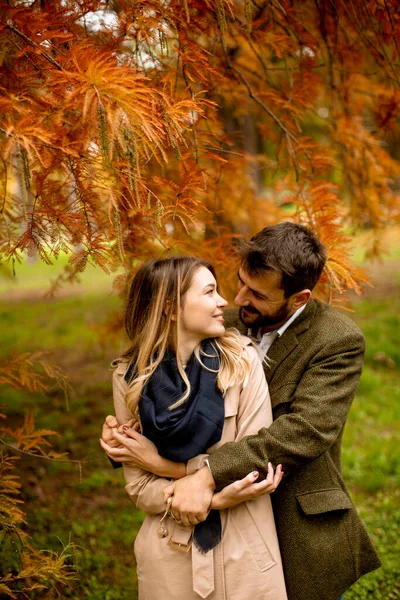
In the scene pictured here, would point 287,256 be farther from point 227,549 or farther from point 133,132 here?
point 227,549


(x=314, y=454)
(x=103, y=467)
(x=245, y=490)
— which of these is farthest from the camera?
(x=103, y=467)

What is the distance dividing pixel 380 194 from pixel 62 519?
2927 mm

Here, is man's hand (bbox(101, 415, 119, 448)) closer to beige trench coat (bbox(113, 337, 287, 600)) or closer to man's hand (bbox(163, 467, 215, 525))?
beige trench coat (bbox(113, 337, 287, 600))

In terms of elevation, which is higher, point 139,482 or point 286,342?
point 286,342

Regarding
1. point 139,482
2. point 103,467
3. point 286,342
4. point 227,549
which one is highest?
point 286,342

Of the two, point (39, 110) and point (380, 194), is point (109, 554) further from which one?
point (380, 194)

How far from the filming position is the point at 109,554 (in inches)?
130

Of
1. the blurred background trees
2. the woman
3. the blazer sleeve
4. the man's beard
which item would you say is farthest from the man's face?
the blazer sleeve

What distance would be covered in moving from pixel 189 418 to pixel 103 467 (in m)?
2.70

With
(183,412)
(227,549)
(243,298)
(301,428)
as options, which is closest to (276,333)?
(243,298)

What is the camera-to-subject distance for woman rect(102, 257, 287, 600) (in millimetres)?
1918

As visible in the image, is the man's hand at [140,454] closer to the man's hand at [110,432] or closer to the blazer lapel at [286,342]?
the man's hand at [110,432]

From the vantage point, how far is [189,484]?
6.25ft

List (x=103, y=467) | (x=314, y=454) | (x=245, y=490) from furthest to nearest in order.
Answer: (x=103, y=467) → (x=314, y=454) → (x=245, y=490)
